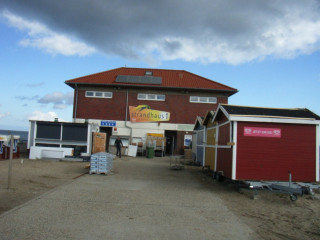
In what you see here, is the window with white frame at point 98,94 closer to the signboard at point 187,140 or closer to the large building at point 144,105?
the large building at point 144,105

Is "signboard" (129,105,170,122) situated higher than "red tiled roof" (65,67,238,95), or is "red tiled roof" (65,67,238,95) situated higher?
"red tiled roof" (65,67,238,95)

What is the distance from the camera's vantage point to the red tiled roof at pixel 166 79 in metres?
32.6

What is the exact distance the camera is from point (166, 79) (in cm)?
3478

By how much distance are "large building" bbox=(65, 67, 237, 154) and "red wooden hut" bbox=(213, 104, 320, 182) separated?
2093 cm

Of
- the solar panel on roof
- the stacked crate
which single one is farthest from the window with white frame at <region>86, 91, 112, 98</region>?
the stacked crate

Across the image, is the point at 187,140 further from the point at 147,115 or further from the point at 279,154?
the point at 279,154

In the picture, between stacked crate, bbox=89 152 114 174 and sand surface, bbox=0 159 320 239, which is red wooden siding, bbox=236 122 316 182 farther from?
stacked crate, bbox=89 152 114 174

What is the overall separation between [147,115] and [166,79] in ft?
16.6

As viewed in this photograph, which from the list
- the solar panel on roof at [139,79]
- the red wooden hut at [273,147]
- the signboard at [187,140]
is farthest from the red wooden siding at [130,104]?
the red wooden hut at [273,147]

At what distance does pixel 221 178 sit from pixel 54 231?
8.85 m

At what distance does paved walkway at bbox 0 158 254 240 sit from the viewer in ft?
18.7

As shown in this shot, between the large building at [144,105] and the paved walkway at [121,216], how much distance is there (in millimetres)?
21730

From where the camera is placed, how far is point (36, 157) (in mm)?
19859

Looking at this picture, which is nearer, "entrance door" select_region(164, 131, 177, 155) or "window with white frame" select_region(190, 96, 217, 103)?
"window with white frame" select_region(190, 96, 217, 103)
